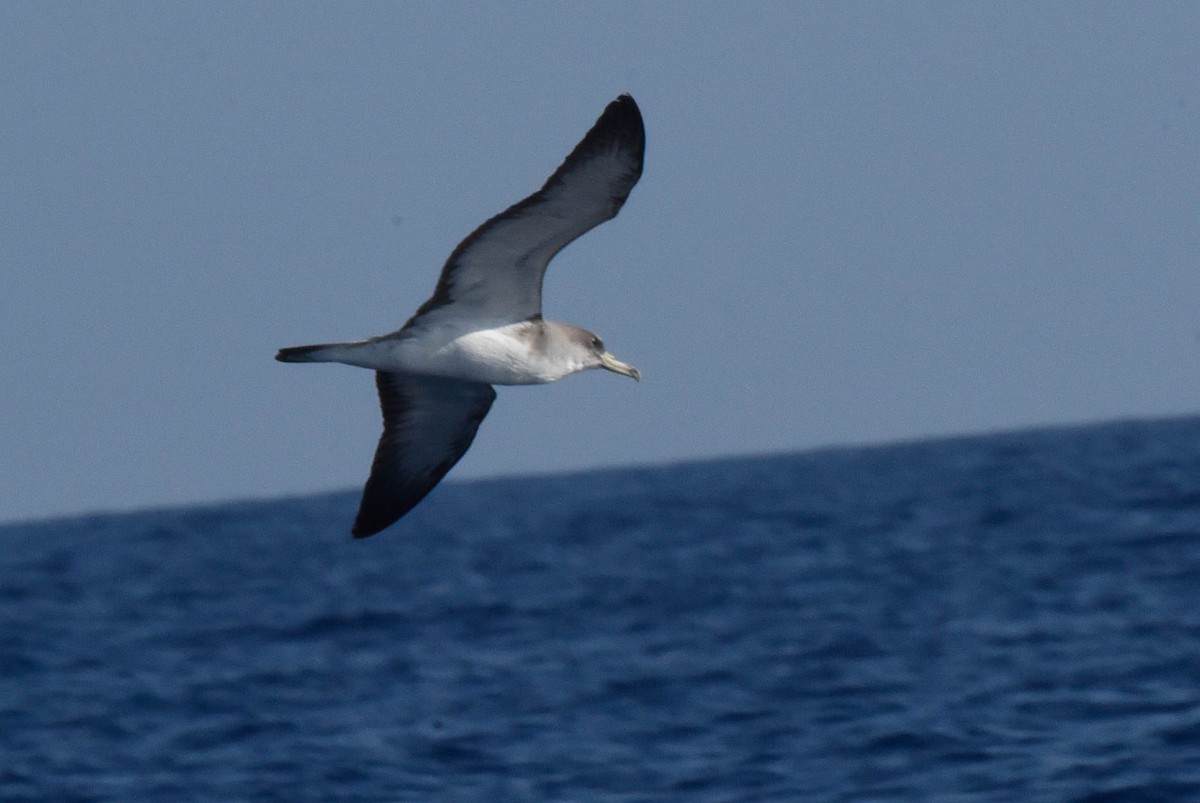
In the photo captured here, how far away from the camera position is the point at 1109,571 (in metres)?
22.3

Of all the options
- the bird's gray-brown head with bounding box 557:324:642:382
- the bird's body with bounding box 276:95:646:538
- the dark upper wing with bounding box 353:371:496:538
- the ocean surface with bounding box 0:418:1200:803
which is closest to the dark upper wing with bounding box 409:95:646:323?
the bird's body with bounding box 276:95:646:538

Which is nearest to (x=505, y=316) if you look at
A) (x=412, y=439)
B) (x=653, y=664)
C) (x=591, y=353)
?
(x=591, y=353)

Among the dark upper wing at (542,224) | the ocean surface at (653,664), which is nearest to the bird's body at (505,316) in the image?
the dark upper wing at (542,224)

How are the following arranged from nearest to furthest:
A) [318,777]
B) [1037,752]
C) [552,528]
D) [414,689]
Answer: [1037,752] → [318,777] → [414,689] → [552,528]

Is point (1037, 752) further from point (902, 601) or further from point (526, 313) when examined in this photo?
point (902, 601)

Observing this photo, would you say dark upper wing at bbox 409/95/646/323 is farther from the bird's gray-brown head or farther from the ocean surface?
the ocean surface

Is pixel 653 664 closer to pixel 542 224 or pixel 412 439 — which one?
pixel 412 439

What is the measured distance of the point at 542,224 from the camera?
32.9 ft

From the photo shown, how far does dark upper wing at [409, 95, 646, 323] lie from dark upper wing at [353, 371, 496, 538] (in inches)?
49.9

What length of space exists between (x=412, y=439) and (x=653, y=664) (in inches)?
290

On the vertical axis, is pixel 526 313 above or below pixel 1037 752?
above

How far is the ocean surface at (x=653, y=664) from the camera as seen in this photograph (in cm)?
1440

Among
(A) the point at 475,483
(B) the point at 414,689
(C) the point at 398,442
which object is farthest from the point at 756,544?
(A) the point at 475,483

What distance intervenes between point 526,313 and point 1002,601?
11.7 m
